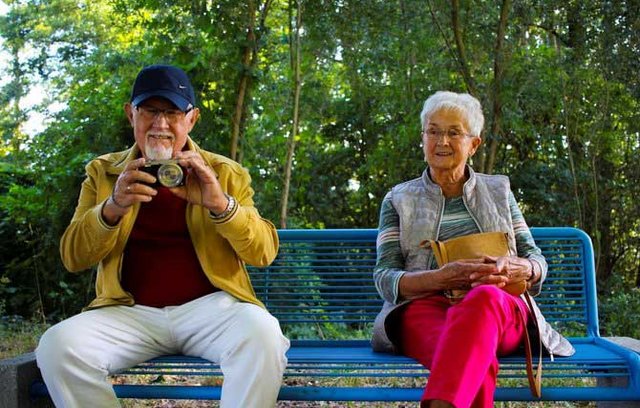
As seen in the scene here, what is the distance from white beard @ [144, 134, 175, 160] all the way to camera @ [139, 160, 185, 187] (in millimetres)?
73

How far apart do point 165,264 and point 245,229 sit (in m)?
0.45

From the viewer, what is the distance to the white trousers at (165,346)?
8.95 feet

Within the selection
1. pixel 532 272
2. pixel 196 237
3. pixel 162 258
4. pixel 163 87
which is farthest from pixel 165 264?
pixel 532 272

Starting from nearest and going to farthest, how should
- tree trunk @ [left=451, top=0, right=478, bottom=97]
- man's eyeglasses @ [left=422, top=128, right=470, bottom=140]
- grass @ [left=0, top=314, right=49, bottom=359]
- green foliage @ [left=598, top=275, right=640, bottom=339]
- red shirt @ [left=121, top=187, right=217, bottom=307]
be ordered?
red shirt @ [left=121, top=187, right=217, bottom=307] < man's eyeglasses @ [left=422, top=128, right=470, bottom=140] < grass @ [left=0, top=314, right=49, bottom=359] < green foliage @ [left=598, top=275, right=640, bottom=339] < tree trunk @ [left=451, top=0, right=478, bottom=97]

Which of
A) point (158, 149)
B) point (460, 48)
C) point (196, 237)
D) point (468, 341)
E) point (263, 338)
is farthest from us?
point (460, 48)

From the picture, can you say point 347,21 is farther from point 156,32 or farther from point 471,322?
point 471,322

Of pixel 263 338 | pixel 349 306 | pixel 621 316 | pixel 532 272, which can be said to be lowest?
pixel 621 316

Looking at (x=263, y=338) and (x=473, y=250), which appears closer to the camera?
(x=263, y=338)

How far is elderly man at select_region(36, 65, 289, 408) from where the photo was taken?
9.16 feet

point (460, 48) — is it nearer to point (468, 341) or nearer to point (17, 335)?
point (17, 335)

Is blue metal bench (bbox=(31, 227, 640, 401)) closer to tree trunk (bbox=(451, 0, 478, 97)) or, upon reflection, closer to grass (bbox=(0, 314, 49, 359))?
grass (bbox=(0, 314, 49, 359))

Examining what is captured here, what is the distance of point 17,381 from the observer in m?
2.99

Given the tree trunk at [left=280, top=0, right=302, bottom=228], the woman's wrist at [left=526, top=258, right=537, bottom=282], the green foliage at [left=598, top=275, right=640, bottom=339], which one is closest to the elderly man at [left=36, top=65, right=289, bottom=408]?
the woman's wrist at [left=526, top=258, right=537, bottom=282]

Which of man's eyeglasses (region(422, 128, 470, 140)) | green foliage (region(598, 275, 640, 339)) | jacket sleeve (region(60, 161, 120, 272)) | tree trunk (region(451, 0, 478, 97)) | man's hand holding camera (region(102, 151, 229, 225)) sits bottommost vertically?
green foliage (region(598, 275, 640, 339))
